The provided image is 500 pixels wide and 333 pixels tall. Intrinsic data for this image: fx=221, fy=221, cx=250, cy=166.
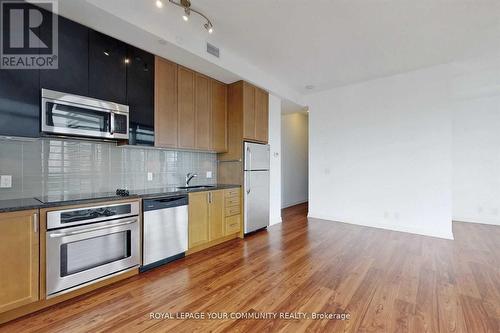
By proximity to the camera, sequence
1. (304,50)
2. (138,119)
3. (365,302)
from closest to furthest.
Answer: (365,302) → (138,119) → (304,50)

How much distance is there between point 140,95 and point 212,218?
1926mm

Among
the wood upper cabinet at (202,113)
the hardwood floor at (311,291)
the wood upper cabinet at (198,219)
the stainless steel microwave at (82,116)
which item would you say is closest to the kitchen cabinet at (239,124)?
the wood upper cabinet at (202,113)

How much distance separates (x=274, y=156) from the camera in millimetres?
4695

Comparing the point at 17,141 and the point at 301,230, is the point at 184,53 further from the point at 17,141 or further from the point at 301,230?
the point at 301,230

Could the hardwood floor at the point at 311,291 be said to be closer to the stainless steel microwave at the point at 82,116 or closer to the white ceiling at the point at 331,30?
the stainless steel microwave at the point at 82,116

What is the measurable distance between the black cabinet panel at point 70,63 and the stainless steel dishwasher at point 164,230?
1.37m

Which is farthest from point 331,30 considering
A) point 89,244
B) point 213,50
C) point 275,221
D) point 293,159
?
point 293,159

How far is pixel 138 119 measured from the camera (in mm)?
2703

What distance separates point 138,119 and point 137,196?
3.11 ft

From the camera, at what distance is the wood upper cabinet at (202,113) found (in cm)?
345

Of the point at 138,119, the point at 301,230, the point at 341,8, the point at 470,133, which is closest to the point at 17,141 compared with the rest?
the point at 138,119

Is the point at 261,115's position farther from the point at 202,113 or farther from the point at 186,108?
the point at 186,108

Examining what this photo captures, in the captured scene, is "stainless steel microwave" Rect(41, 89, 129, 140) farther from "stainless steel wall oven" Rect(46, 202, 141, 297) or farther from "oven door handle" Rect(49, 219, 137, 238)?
"oven door handle" Rect(49, 219, 137, 238)

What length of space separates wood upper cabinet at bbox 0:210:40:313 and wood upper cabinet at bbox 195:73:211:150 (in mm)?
2097
